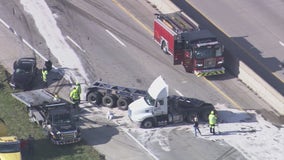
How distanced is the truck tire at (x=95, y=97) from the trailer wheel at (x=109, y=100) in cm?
44

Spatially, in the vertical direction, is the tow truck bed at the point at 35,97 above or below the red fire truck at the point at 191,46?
below

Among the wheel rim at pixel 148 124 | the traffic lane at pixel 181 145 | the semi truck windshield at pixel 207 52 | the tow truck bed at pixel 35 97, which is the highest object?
the semi truck windshield at pixel 207 52

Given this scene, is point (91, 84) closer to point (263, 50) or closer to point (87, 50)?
point (87, 50)

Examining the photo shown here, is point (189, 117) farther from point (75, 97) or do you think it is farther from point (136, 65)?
point (136, 65)

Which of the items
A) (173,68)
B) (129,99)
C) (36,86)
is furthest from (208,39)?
(36,86)

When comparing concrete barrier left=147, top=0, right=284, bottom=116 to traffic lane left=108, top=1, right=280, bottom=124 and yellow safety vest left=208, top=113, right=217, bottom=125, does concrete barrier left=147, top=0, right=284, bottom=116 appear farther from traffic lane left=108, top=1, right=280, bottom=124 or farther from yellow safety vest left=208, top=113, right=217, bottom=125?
yellow safety vest left=208, top=113, right=217, bottom=125

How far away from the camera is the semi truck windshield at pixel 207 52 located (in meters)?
63.5

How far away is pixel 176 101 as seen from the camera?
59125 millimetres

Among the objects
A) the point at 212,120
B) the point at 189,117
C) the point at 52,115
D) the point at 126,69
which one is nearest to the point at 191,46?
the point at 126,69

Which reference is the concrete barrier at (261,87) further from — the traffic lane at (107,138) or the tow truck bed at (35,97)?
the tow truck bed at (35,97)

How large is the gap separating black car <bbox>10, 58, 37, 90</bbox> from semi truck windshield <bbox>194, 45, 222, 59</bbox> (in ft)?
37.4

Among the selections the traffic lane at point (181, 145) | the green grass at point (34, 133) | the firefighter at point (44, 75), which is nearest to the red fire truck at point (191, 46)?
the traffic lane at point (181, 145)

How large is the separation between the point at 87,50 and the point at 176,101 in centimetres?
1087

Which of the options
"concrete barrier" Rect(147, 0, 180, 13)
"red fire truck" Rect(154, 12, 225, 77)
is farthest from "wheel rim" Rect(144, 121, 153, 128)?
"concrete barrier" Rect(147, 0, 180, 13)
